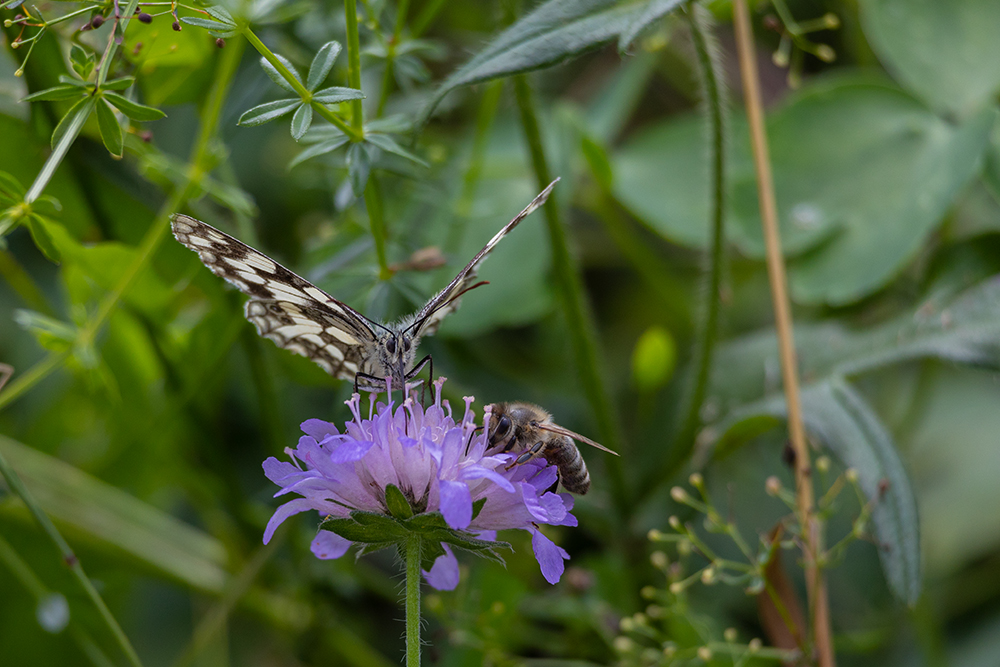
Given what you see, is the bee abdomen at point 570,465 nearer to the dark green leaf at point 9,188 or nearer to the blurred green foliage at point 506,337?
the blurred green foliage at point 506,337

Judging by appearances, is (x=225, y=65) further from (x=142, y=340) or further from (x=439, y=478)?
(x=439, y=478)

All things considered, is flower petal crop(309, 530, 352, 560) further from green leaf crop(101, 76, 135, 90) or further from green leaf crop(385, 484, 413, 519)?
green leaf crop(101, 76, 135, 90)

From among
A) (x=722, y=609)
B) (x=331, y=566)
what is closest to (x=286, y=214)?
(x=331, y=566)

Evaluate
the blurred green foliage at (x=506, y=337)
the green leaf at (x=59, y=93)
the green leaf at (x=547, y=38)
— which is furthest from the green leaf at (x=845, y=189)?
the green leaf at (x=59, y=93)

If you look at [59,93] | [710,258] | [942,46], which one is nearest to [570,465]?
[710,258]

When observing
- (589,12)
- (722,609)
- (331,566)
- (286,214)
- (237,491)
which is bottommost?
(722,609)

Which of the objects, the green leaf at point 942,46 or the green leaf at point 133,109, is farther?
the green leaf at point 942,46
